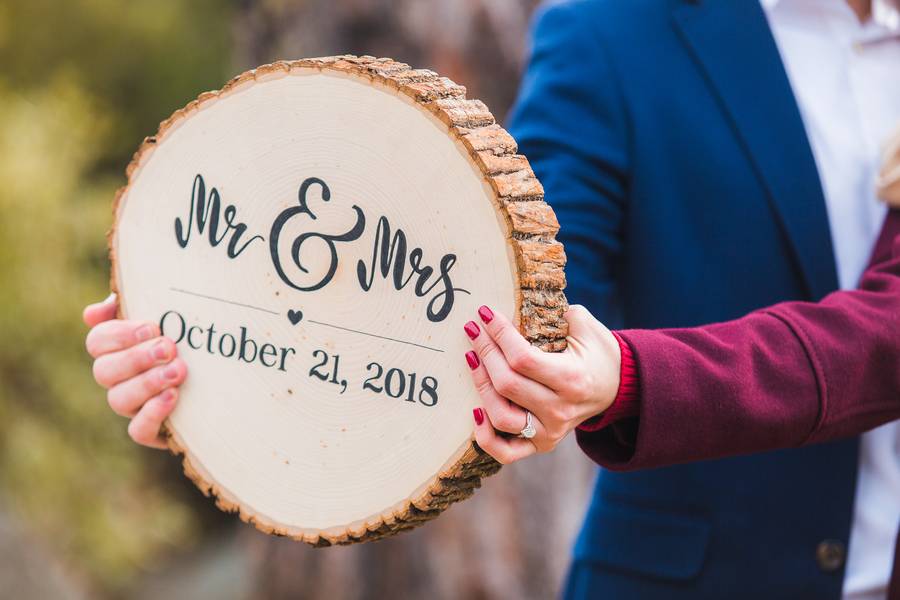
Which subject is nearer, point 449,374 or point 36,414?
point 449,374

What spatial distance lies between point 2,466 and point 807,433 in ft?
9.98

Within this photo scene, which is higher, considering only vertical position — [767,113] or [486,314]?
[767,113]

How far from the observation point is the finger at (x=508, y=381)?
2.87 ft

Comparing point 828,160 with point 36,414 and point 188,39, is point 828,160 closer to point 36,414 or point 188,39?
point 36,414

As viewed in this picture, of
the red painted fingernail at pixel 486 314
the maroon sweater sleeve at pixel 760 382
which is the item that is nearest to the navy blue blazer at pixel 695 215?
the maroon sweater sleeve at pixel 760 382

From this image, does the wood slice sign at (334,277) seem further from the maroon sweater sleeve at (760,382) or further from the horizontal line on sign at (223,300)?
the maroon sweater sleeve at (760,382)

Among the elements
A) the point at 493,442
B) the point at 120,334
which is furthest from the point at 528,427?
the point at 120,334

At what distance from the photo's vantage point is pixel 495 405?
35.1 inches

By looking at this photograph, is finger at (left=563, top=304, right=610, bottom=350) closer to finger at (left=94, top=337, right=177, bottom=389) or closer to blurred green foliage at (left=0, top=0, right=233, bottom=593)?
finger at (left=94, top=337, right=177, bottom=389)

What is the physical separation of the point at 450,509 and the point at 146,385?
5.12 ft

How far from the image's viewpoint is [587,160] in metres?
1.20

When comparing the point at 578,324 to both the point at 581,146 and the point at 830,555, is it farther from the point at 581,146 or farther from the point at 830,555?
the point at 830,555

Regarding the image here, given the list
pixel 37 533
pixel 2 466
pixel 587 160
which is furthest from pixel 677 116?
pixel 2 466

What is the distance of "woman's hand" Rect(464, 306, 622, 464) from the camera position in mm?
Result: 872
